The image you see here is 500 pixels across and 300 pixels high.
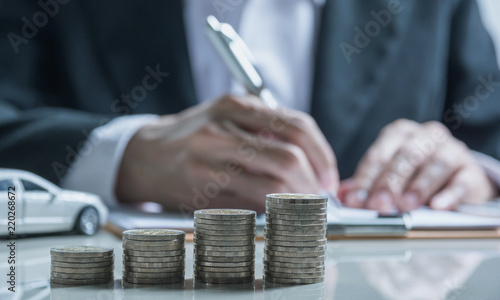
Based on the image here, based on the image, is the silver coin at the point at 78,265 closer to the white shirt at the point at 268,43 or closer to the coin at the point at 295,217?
the coin at the point at 295,217

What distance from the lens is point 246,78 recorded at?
98 centimetres

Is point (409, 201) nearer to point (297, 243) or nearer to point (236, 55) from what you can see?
point (236, 55)

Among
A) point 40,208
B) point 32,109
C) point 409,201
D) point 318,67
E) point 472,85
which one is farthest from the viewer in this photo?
point 472,85

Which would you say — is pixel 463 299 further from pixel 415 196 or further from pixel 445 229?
pixel 415 196

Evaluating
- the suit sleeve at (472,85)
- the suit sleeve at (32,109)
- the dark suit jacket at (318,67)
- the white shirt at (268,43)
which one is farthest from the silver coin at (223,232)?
the suit sleeve at (472,85)

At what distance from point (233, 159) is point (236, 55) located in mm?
163

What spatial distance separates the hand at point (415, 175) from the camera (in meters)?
1.00

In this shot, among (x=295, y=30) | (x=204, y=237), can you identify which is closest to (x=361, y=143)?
(x=295, y=30)

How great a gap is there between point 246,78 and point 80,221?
1.20 feet

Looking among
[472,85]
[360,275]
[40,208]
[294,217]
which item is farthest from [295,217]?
[472,85]

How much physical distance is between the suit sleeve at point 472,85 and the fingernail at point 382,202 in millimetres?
758

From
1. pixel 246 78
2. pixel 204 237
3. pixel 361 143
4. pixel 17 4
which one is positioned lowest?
pixel 361 143

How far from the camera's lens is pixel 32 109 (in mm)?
1387

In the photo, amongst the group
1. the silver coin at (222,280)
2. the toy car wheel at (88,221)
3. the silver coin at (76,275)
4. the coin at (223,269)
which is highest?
the silver coin at (76,275)
